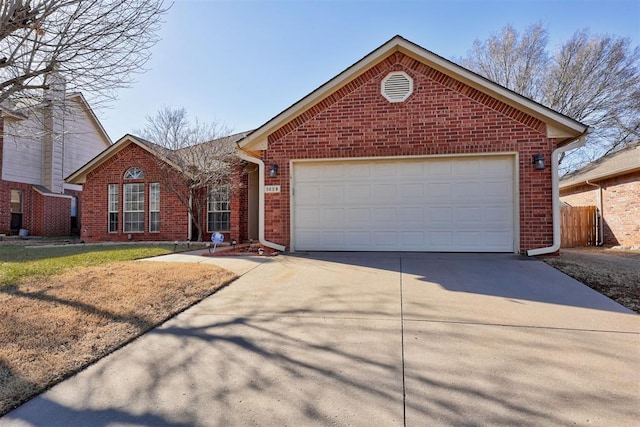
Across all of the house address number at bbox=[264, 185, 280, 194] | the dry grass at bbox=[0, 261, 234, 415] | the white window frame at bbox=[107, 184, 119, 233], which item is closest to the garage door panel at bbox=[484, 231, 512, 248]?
the house address number at bbox=[264, 185, 280, 194]

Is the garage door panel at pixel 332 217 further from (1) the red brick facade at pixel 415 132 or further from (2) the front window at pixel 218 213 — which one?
(2) the front window at pixel 218 213

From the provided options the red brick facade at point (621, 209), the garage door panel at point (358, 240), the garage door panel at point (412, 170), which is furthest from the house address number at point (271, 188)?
the red brick facade at point (621, 209)

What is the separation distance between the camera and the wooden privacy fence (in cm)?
1340

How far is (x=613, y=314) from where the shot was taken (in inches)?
159

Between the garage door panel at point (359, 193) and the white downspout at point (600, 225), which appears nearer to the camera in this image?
the garage door panel at point (359, 193)

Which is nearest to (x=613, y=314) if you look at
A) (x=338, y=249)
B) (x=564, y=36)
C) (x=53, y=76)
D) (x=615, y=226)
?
(x=338, y=249)

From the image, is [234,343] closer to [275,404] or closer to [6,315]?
[275,404]

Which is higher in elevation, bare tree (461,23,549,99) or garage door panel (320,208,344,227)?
bare tree (461,23,549,99)

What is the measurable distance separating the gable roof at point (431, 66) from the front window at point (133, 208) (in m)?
7.41

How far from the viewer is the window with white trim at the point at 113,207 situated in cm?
1423

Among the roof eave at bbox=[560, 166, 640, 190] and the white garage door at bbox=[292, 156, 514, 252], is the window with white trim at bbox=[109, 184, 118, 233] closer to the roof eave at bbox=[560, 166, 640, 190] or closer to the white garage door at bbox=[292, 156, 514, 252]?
the white garage door at bbox=[292, 156, 514, 252]

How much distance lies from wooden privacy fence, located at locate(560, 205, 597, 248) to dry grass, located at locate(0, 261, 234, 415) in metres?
13.2

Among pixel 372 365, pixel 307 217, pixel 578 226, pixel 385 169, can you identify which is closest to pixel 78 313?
pixel 372 365

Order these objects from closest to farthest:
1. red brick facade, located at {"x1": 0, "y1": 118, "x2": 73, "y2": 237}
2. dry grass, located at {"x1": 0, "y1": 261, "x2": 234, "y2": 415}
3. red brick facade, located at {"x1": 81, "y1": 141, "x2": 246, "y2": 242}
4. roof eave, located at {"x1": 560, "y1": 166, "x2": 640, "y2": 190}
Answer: dry grass, located at {"x1": 0, "y1": 261, "x2": 234, "y2": 415}, roof eave, located at {"x1": 560, "y1": 166, "x2": 640, "y2": 190}, red brick facade, located at {"x1": 81, "y1": 141, "x2": 246, "y2": 242}, red brick facade, located at {"x1": 0, "y1": 118, "x2": 73, "y2": 237}
